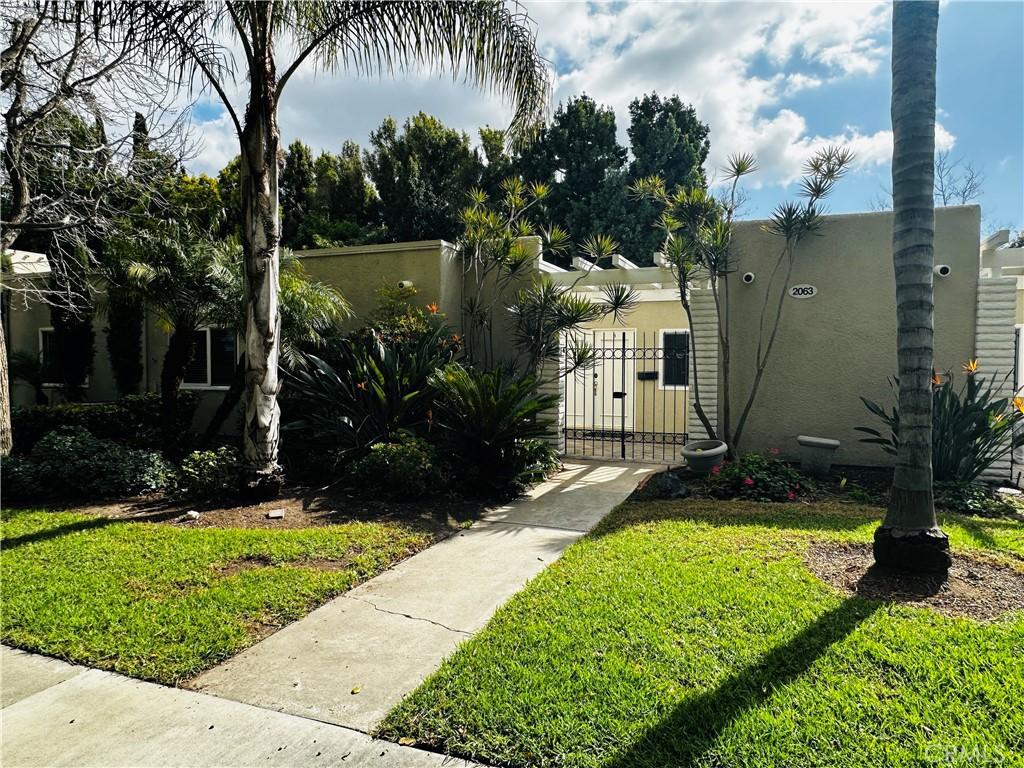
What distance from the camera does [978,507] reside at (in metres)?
6.59

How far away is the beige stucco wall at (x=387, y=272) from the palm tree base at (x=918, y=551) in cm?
747

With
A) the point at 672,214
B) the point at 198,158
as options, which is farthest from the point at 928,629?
the point at 198,158

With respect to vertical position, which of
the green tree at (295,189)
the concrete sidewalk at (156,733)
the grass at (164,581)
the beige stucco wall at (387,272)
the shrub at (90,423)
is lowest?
the concrete sidewalk at (156,733)

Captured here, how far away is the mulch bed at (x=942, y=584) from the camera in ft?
13.0

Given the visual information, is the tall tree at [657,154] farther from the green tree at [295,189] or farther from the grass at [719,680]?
the grass at [719,680]

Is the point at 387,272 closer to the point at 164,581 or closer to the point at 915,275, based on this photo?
the point at 164,581

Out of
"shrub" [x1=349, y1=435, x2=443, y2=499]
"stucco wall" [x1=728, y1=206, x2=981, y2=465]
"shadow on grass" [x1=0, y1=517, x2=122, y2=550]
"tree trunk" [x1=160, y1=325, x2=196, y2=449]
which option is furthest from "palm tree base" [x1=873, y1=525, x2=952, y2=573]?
"tree trunk" [x1=160, y1=325, x2=196, y2=449]

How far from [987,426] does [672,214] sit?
4971 millimetres

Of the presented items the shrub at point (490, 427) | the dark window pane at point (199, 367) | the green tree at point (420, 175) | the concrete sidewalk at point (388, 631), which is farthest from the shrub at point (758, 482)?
the green tree at point (420, 175)

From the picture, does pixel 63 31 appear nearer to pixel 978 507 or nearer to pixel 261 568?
pixel 261 568

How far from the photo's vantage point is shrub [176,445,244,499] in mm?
7016

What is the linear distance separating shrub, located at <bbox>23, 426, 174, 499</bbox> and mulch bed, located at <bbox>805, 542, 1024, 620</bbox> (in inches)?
297

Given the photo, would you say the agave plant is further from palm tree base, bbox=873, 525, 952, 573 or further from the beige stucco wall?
palm tree base, bbox=873, 525, 952, 573

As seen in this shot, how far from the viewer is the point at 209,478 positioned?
7.02 meters
